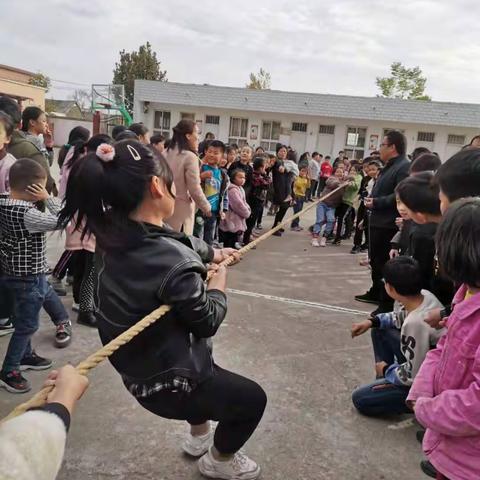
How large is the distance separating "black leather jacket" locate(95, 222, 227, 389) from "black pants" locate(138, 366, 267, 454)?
8 cm

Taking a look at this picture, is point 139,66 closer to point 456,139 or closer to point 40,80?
point 40,80

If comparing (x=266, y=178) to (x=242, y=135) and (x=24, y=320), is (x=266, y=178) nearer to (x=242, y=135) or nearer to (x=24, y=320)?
(x=24, y=320)

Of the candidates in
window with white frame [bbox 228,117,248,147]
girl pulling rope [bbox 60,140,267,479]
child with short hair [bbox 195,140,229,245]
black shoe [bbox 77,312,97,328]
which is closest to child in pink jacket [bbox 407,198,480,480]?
girl pulling rope [bbox 60,140,267,479]

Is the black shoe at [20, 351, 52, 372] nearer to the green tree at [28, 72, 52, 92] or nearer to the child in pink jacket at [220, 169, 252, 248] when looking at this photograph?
the child in pink jacket at [220, 169, 252, 248]

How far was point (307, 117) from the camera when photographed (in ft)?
75.3

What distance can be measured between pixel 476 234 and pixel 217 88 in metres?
23.3

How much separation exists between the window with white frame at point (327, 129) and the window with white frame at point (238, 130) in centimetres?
393

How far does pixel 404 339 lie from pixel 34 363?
7.63ft

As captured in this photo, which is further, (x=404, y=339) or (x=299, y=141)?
(x=299, y=141)

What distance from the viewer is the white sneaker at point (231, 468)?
2.04 metres

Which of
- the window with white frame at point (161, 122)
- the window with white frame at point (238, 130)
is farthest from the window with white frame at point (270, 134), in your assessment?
the window with white frame at point (161, 122)

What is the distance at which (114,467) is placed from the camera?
212 centimetres

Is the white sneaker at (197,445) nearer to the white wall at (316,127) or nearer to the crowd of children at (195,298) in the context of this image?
the crowd of children at (195,298)

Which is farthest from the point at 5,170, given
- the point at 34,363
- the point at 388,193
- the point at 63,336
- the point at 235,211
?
the point at 235,211
